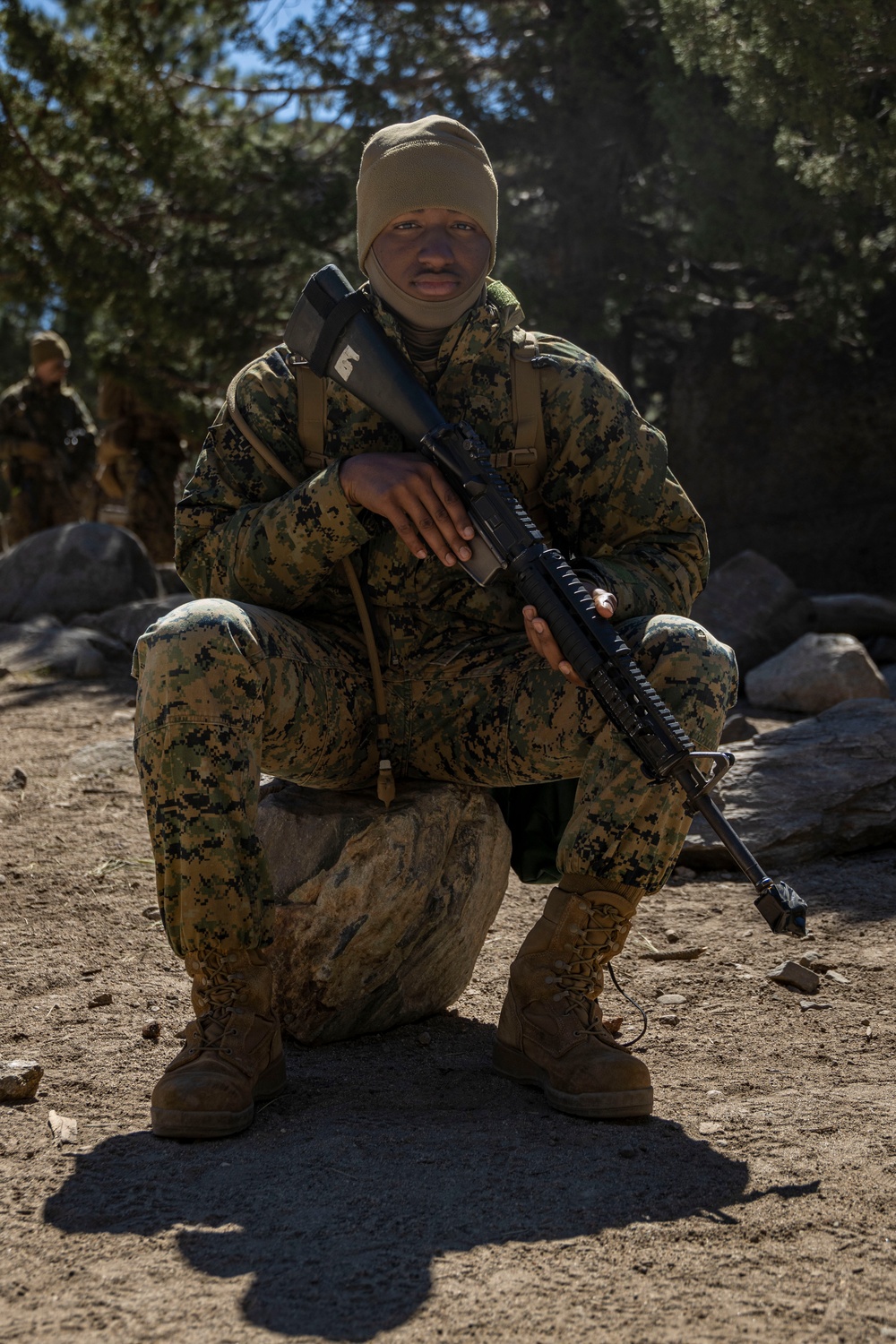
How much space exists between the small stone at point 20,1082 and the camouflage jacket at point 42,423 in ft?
36.4

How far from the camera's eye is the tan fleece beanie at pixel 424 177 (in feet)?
9.97

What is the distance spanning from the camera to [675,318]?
9188 mm

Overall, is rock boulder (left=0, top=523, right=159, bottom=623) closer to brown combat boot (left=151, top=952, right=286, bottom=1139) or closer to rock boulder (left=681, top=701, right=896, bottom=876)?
rock boulder (left=681, top=701, right=896, bottom=876)

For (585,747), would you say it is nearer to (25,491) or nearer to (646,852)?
(646,852)

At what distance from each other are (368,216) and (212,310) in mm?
5569

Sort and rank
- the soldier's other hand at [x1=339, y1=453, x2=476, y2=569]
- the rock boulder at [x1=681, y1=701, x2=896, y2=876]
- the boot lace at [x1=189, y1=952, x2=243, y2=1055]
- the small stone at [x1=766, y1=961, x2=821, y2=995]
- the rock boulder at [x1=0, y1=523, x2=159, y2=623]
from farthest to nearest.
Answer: the rock boulder at [x1=0, y1=523, x2=159, y2=623] < the rock boulder at [x1=681, y1=701, x2=896, y2=876] < the small stone at [x1=766, y1=961, x2=821, y2=995] < the soldier's other hand at [x1=339, y1=453, x2=476, y2=569] < the boot lace at [x1=189, y1=952, x2=243, y2=1055]

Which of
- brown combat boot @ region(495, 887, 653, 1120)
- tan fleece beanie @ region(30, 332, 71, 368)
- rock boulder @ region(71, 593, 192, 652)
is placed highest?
tan fleece beanie @ region(30, 332, 71, 368)

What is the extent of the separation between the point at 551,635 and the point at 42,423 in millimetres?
11395

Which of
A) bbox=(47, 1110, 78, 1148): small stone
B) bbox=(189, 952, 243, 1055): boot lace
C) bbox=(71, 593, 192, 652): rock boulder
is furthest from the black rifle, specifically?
bbox=(71, 593, 192, 652): rock boulder

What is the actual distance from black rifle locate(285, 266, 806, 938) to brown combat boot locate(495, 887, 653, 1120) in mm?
300

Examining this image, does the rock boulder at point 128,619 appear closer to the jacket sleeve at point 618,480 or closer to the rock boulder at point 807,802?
the rock boulder at point 807,802

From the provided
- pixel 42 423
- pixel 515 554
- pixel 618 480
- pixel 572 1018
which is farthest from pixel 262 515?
pixel 42 423

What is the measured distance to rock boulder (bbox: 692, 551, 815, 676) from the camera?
744 centimetres

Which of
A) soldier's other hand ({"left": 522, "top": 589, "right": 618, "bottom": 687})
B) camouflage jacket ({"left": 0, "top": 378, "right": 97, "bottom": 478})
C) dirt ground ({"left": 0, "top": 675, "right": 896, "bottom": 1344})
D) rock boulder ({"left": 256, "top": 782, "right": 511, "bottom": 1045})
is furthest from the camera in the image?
camouflage jacket ({"left": 0, "top": 378, "right": 97, "bottom": 478})
